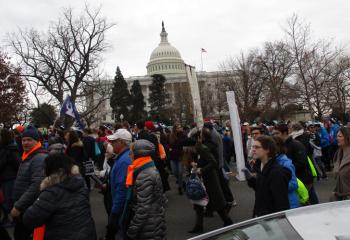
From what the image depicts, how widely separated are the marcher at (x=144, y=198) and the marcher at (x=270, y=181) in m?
1.05

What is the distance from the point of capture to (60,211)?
3434 millimetres

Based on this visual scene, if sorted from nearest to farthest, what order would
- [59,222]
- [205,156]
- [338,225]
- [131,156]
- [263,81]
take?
[338,225] → [59,222] → [131,156] → [205,156] → [263,81]

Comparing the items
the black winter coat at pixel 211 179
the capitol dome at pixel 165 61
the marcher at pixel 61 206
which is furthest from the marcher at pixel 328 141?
the capitol dome at pixel 165 61

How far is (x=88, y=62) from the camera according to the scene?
29312mm

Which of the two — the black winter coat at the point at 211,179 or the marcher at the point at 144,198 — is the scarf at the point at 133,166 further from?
the black winter coat at the point at 211,179

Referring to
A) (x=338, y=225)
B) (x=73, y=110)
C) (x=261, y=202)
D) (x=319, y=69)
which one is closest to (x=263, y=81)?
(x=319, y=69)

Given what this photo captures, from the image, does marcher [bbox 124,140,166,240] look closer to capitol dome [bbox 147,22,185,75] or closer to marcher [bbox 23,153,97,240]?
marcher [bbox 23,153,97,240]

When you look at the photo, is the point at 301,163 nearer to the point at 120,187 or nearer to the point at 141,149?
the point at 141,149

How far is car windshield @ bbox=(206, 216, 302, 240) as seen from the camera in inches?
73.7

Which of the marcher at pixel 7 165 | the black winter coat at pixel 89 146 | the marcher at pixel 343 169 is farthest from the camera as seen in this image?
the black winter coat at pixel 89 146

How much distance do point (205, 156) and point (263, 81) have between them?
2910 centimetres

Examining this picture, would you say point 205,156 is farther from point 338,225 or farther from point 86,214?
→ point 338,225

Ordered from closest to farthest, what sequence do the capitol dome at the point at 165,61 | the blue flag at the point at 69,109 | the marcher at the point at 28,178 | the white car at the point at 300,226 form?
the white car at the point at 300,226
the marcher at the point at 28,178
the blue flag at the point at 69,109
the capitol dome at the point at 165,61

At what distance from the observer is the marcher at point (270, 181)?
3.82m
